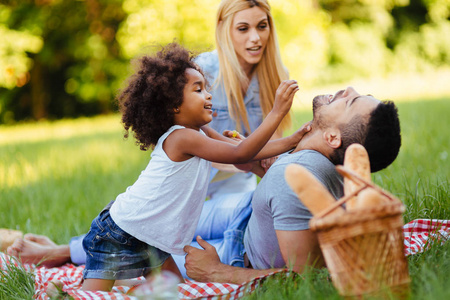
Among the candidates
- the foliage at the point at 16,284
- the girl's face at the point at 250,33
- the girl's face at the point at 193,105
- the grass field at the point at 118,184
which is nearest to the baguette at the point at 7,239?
the grass field at the point at 118,184

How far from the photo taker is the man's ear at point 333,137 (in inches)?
89.7

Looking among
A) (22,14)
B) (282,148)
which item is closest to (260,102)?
(282,148)

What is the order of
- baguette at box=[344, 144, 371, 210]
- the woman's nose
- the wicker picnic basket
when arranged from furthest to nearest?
the woman's nose → baguette at box=[344, 144, 371, 210] → the wicker picnic basket

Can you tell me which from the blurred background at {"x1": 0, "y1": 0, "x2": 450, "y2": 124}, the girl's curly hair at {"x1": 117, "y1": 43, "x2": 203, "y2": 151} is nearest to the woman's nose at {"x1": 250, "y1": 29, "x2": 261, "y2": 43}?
the girl's curly hair at {"x1": 117, "y1": 43, "x2": 203, "y2": 151}

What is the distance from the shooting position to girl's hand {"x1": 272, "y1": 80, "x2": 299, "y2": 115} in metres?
2.36

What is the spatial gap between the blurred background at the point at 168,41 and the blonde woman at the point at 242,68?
9.31 meters

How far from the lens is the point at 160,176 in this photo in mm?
2488

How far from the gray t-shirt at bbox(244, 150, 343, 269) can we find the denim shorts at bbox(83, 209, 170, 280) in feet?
1.83

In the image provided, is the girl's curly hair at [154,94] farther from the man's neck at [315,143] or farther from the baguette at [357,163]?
the baguette at [357,163]

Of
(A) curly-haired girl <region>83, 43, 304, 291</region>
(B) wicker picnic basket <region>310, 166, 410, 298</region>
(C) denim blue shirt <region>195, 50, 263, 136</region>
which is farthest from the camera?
(C) denim blue shirt <region>195, 50, 263, 136</region>

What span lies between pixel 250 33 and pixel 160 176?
1.58 metres

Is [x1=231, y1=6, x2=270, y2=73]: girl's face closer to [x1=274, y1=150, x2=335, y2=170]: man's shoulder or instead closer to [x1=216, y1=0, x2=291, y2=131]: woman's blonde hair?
[x1=216, y1=0, x2=291, y2=131]: woman's blonde hair

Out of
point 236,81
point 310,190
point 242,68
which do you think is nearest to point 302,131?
point 310,190

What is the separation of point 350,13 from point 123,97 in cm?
2359
